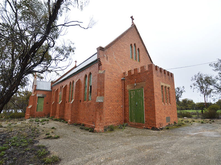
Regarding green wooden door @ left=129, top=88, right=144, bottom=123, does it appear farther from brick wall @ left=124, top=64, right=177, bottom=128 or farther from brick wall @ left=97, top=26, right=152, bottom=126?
brick wall @ left=97, top=26, right=152, bottom=126

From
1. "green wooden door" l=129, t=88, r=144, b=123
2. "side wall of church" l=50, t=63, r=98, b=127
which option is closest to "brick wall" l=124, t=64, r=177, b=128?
"green wooden door" l=129, t=88, r=144, b=123

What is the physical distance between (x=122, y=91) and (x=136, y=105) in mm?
2067

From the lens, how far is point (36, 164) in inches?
152

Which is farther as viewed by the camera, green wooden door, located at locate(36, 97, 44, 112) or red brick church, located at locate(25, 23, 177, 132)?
green wooden door, located at locate(36, 97, 44, 112)

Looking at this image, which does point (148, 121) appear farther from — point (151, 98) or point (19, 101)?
point (19, 101)

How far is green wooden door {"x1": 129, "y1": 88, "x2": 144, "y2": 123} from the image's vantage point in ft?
31.9

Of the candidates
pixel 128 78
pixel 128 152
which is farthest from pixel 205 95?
pixel 128 152

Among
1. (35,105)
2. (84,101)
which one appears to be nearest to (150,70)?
(84,101)

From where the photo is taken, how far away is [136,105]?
10.2m

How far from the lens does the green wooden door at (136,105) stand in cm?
971

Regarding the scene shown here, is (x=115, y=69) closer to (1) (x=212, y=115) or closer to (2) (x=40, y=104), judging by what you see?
(1) (x=212, y=115)

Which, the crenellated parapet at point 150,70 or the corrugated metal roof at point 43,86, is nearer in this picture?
the crenellated parapet at point 150,70

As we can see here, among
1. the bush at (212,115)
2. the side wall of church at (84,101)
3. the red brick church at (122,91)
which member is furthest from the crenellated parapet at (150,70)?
the bush at (212,115)

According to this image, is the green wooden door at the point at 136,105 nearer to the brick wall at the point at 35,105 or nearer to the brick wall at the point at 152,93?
the brick wall at the point at 152,93
